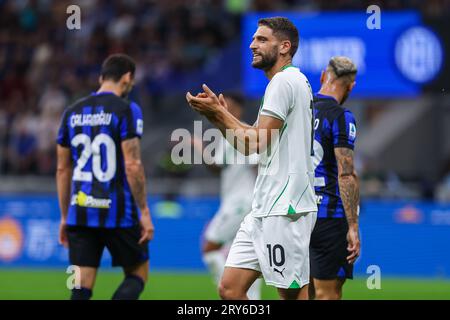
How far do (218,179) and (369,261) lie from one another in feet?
14.6

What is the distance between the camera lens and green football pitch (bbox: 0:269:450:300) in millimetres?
11023

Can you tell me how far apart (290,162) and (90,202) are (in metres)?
2.16

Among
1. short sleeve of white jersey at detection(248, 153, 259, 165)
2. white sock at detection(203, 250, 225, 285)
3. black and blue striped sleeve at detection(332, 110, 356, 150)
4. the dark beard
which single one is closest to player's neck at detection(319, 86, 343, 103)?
black and blue striped sleeve at detection(332, 110, 356, 150)

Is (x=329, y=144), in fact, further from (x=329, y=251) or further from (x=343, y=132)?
(x=329, y=251)

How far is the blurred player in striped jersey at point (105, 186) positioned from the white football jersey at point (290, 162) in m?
1.69

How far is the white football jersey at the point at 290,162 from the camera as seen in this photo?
19.9ft

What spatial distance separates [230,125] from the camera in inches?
225

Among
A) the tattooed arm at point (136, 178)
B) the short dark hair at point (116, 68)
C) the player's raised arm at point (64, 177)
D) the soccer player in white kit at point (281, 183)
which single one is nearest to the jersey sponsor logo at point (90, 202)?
the player's raised arm at point (64, 177)

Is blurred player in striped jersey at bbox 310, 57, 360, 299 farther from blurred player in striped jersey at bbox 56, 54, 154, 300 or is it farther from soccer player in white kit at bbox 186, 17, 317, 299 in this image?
A: blurred player in striped jersey at bbox 56, 54, 154, 300

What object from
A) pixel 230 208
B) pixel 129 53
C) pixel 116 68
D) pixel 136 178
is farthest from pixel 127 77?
pixel 129 53

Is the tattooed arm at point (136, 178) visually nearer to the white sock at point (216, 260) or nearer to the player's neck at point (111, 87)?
the player's neck at point (111, 87)

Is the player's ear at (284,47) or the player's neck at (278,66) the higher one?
the player's ear at (284,47)

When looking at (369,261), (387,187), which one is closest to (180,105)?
(387,187)

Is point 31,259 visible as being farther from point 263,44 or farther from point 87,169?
point 263,44
